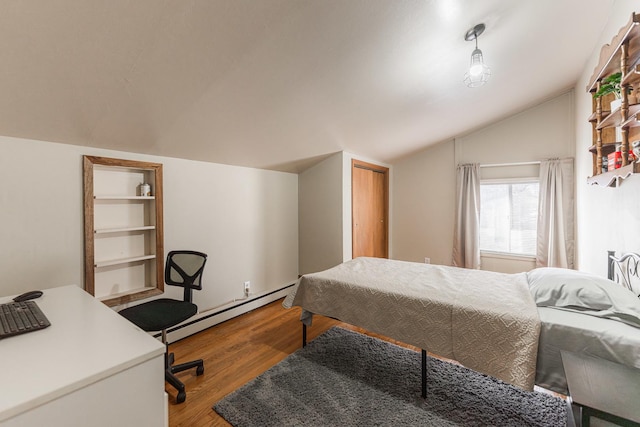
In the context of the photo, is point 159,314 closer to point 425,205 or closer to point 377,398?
point 377,398

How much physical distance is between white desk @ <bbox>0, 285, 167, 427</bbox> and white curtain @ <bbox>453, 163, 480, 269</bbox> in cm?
426

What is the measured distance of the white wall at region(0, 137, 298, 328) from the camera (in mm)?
1859

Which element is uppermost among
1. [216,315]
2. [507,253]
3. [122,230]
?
[122,230]

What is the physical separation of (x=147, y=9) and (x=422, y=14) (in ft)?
5.18

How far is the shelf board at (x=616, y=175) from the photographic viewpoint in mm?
1420

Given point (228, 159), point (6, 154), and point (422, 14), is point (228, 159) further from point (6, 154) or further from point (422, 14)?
point (422, 14)

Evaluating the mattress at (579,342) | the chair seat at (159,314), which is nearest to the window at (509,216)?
the mattress at (579,342)

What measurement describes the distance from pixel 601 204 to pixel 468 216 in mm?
1786

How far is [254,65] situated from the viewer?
1.77 meters

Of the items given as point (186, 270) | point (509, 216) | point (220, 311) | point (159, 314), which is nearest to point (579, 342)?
point (159, 314)

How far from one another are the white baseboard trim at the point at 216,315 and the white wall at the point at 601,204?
137 inches

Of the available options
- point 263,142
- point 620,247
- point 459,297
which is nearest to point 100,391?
point 459,297

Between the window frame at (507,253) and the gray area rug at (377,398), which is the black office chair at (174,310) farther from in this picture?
the window frame at (507,253)

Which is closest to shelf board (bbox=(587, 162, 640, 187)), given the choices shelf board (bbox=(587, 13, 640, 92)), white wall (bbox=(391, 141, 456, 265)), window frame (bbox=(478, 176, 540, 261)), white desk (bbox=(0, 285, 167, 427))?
shelf board (bbox=(587, 13, 640, 92))
